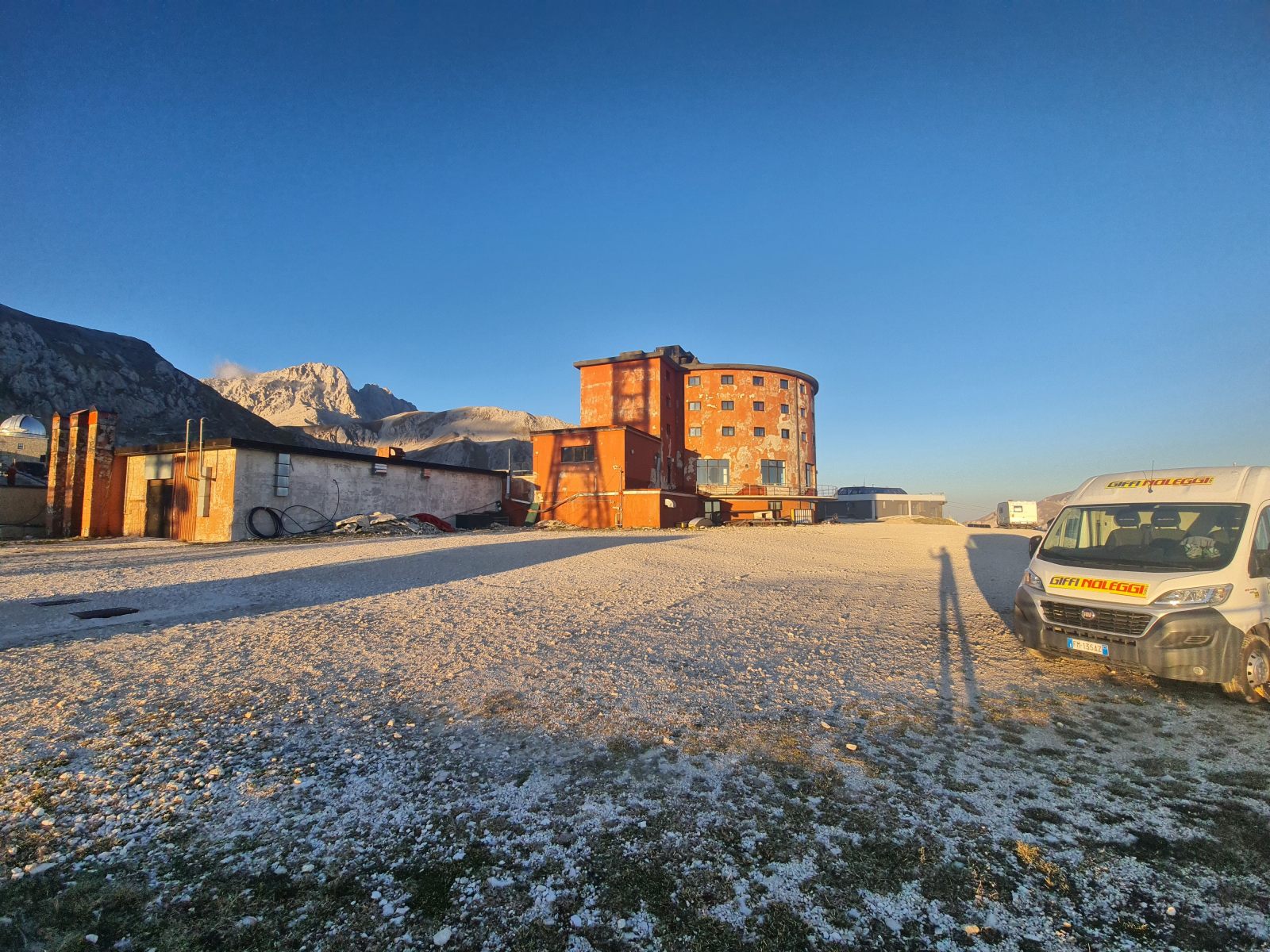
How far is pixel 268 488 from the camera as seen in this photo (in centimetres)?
2120

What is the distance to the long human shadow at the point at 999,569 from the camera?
937cm

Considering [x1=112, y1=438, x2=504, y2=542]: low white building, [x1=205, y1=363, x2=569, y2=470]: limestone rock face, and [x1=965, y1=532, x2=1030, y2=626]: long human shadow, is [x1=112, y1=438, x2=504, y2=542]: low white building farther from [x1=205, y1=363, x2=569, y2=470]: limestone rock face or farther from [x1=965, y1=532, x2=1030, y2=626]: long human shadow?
[x1=205, y1=363, x2=569, y2=470]: limestone rock face

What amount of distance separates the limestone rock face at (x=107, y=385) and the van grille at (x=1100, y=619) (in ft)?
240

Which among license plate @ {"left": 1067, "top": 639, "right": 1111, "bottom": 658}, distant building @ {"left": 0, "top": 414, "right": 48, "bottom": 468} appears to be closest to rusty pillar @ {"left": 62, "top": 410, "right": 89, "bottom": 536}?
distant building @ {"left": 0, "top": 414, "right": 48, "bottom": 468}

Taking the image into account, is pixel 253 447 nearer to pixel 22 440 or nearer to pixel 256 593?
pixel 256 593

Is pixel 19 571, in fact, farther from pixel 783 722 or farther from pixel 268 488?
pixel 783 722

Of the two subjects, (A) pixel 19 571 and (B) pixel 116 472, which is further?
(B) pixel 116 472

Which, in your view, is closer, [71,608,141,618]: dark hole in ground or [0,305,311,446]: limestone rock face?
[71,608,141,618]: dark hole in ground

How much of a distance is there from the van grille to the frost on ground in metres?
0.59

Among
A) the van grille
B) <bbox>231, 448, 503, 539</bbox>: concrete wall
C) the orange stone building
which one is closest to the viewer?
the van grille

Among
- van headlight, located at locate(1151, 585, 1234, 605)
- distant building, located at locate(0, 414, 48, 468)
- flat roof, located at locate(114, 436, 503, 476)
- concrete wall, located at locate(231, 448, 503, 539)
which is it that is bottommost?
van headlight, located at locate(1151, 585, 1234, 605)

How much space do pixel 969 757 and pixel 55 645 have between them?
8677 mm

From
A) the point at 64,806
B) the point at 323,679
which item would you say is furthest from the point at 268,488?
the point at 64,806

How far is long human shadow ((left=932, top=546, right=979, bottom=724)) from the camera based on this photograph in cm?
472
